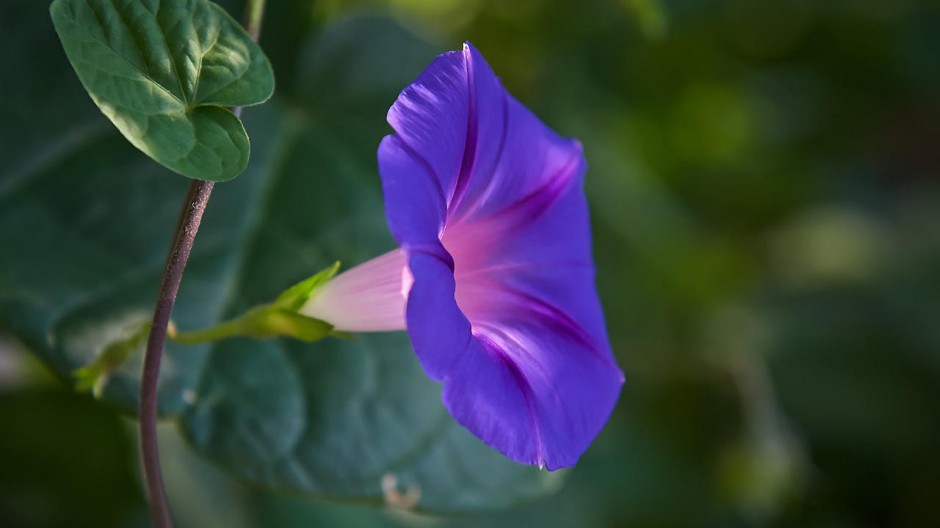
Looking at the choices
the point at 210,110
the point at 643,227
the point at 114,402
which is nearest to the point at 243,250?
the point at 114,402

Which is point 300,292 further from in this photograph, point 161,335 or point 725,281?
point 725,281

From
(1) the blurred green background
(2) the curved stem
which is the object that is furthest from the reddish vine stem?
(1) the blurred green background

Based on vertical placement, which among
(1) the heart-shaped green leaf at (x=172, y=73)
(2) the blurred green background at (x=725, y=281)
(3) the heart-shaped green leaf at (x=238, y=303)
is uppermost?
(1) the heart-shaped green leaf at (x=172, y=73)

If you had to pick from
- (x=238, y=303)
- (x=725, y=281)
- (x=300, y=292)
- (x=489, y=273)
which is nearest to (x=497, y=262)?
(x=489, y=273)

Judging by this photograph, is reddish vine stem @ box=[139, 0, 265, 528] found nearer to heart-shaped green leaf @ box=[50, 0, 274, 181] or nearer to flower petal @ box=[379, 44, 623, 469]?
heart-shaped green leaf @ box=[50, 0, 274, 181]

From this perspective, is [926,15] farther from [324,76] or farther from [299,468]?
[299,468]

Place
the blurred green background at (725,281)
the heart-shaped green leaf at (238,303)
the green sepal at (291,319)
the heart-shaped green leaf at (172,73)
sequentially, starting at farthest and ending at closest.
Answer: the blurred green background at (725,281)
the heart-shaped green leaf at (238,303)
the green sepal at (291,319)
the heart-shaped green leaf at (172,73)

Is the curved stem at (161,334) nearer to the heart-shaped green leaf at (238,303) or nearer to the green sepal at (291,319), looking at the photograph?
the green sepal at (291,319)

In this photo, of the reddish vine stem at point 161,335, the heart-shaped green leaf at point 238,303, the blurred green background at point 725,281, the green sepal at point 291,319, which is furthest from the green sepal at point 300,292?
the blurred green background at point 725,281
